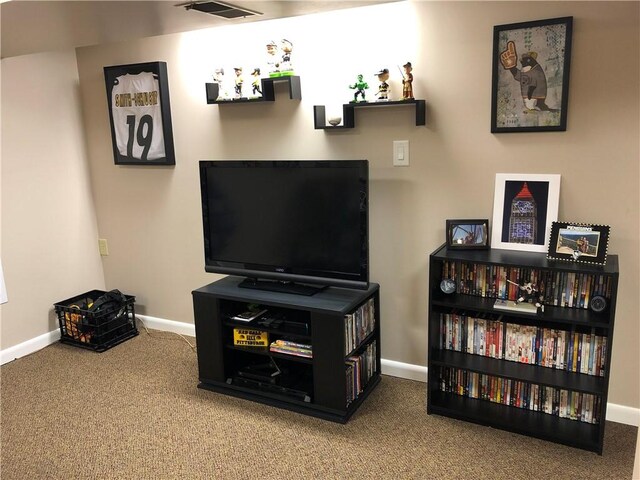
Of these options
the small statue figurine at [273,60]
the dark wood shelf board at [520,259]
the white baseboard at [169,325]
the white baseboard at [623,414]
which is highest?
the small statue figurine at [273,60]

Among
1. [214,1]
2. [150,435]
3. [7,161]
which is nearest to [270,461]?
[150,435]

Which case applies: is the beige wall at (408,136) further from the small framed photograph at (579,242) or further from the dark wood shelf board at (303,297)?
the dark wood shelf board at (303,297)

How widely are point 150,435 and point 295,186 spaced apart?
1358 millimetres

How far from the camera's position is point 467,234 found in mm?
2477

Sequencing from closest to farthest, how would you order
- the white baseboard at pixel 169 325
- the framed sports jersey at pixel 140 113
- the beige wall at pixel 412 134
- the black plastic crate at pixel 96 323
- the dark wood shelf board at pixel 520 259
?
the dark wood shelf board at pixel 520 259
the beige wall at pixel 412 134
the framed sports jersey at pixel 140 113
the black plastic crate at pixel 96 323
the white baseboard at pixel 169 325

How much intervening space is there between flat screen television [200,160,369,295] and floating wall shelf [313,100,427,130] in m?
0.26

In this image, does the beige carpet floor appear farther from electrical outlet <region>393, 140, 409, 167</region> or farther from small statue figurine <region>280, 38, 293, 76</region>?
small statue figurine <region>280, 38, 293, 76</region>

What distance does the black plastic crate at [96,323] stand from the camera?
3.38m

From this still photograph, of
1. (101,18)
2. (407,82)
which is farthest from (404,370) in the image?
(101,18)

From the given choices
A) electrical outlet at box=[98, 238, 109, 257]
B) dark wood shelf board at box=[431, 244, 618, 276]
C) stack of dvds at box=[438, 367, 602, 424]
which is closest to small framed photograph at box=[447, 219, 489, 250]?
dark wood shelf board at box=[431, 244, 618, 276]

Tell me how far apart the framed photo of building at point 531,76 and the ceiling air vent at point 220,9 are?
108cm

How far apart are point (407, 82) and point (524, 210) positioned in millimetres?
797

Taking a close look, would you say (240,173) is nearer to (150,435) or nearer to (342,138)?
(342,138)

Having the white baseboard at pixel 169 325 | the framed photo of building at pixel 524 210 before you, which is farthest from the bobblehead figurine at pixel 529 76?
the white baseboard at pixel 169 325
